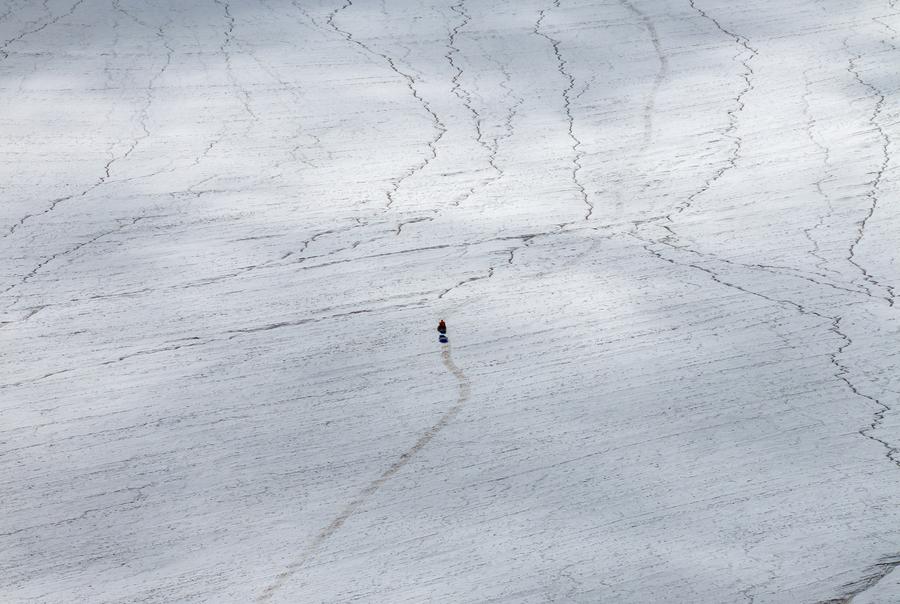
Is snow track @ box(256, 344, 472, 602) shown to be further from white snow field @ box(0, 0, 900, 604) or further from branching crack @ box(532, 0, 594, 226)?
branching crack @ box(532, 0, 594, 226)

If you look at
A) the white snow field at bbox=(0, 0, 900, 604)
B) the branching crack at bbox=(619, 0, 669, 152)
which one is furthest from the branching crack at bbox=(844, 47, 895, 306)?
the branching crack at bbox=(619, 0, 669, 152)

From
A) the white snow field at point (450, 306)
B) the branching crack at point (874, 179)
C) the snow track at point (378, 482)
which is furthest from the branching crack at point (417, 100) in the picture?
the branching crack at point (874, 179)

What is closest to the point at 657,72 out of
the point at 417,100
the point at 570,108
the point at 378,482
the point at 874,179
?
the point at 570,108

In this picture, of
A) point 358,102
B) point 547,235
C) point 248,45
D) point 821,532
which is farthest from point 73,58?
point 821,532

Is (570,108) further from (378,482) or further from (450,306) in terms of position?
(378,482)

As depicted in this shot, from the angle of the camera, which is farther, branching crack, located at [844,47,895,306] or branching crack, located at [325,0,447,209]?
branching crack, located at [325,0,447,209]

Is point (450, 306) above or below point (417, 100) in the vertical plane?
below

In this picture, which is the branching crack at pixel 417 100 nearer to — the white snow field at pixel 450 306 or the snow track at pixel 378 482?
the white snow field at pixel 450 306

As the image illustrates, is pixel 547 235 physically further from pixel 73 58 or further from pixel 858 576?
pixel 73 58
